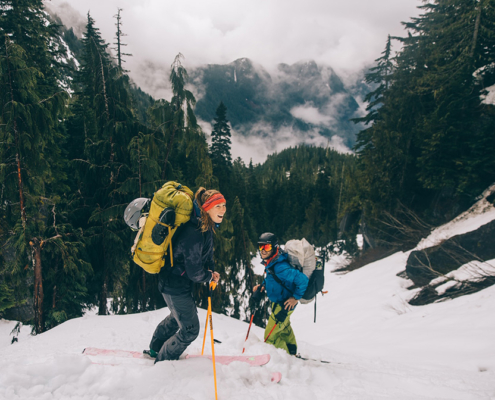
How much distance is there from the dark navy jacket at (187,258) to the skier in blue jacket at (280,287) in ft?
3.96

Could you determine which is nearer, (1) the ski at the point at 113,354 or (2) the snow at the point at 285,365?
(2) the snow at the point at 285,365

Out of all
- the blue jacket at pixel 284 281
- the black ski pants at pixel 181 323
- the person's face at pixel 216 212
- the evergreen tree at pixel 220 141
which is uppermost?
the evergreen tree at pixel 220 141

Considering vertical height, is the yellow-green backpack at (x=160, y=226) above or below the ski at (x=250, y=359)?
above

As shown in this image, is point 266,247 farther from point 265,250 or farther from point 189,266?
point 189,266

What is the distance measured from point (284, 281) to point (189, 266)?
1708mm

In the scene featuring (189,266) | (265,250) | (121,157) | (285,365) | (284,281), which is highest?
(121,157)

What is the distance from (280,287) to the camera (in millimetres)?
4121

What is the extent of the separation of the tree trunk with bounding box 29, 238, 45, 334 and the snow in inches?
52.5

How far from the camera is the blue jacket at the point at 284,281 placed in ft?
12.8

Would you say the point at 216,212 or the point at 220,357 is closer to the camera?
the point at 216,212

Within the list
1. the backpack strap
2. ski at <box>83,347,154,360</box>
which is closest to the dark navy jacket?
the backpack strap

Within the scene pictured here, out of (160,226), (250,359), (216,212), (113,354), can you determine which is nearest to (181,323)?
(250,359)

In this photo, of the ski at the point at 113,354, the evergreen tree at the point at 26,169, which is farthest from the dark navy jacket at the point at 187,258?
the evergreen tree at the point at 26,169

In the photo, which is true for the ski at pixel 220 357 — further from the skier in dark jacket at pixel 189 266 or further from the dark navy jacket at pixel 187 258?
the dark navy jacket at pixel 187 258
